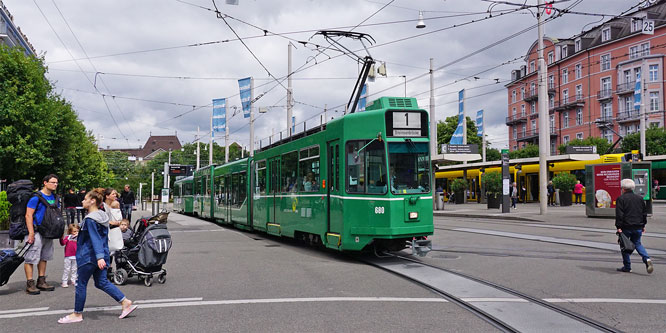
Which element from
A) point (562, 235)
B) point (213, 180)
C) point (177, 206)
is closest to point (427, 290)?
point (562, 235)

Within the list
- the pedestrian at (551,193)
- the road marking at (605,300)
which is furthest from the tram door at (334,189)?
the pedestrian at (551,193)

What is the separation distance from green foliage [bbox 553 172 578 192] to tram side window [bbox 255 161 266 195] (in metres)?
21.8

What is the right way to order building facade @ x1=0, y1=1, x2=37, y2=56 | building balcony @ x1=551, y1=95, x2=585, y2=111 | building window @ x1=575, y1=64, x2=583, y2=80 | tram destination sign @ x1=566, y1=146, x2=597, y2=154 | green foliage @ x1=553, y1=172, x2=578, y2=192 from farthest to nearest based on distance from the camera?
building balcony @ x1=551, y1=95, x2=585, y2=111 → building window @ x1=575, y1=64, x2=583, y2=80 → building facade @ x1=0, y1=1, x2=37, y2=56 → tram destination sign @ x1=566, y1=146, x2=597, y2=154 → green foliage @ x1=553, y1=172, x2=578, y2=192

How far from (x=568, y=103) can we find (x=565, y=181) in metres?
32.6

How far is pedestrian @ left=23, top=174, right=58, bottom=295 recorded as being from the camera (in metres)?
7.48

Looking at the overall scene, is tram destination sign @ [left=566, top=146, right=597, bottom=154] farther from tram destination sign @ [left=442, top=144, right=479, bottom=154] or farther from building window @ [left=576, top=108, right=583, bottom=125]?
building window @ [left=576, top=108, right=583, bottom=125]

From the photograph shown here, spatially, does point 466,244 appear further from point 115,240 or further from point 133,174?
point 133,174

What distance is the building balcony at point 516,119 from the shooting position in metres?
69.3

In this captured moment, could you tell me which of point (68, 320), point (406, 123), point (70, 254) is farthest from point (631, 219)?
point (70, 254)

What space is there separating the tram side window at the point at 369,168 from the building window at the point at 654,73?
166 ft

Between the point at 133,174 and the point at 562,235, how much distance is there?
92.6m

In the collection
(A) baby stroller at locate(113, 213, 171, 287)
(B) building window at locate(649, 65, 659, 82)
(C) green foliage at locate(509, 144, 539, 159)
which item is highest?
(B) building window at locate(649, 65, 659, 82)

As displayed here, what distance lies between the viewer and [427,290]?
25.0 feet

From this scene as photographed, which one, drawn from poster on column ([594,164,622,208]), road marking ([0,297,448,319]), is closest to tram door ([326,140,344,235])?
road marking ([0,297,448,319])
